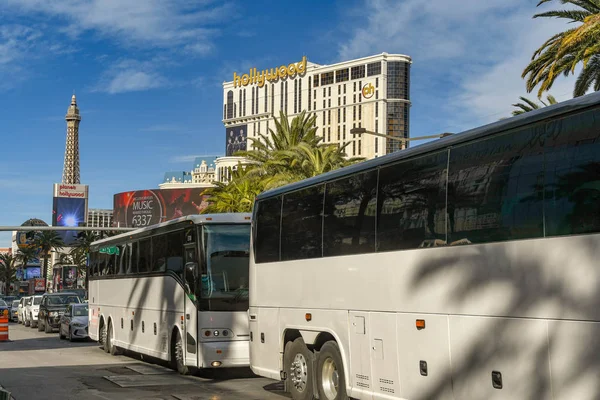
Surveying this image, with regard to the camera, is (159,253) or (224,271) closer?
(224,271)

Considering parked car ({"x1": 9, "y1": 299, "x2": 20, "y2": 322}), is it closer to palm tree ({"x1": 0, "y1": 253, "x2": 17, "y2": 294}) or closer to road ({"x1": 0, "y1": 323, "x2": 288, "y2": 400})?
road ({"x1": 0, "y1": 323, "x2": 288, "y2": 400})

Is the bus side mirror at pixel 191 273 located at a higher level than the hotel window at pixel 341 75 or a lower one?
lower

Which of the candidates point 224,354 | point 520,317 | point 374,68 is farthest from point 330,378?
point 374,68

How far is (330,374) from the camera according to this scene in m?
12.0

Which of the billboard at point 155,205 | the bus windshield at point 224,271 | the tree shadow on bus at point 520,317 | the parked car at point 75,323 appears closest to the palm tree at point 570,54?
the bus windshield at point 224,271

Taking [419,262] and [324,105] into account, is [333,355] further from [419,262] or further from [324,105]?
[324,105]

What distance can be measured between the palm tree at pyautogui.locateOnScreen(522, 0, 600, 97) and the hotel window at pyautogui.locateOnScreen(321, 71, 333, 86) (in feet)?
555

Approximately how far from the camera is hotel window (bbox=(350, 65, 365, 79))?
185375mm

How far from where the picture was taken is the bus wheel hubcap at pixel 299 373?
41.4 ft

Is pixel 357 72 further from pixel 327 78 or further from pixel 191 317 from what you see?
pixel 191 317

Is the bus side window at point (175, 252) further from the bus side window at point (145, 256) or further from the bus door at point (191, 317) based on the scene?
the bus side window at point (145, 256)

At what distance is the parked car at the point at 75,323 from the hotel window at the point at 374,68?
501 ft

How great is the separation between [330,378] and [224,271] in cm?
520

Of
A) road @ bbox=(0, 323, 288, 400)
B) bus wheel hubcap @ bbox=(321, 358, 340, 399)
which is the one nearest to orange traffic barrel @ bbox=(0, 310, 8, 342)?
road @ bbox=(0, 323, 288, 400)
